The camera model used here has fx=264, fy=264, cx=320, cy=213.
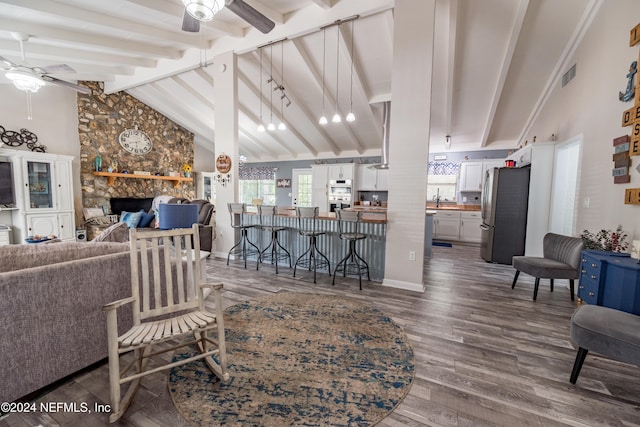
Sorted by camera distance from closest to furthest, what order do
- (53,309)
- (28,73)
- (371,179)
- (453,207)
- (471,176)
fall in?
(53,309), (28,73), (471,176), (453,207), (371,179)

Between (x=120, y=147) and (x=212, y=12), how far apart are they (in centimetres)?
658

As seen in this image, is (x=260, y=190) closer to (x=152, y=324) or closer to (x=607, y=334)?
(x=152, y=324)

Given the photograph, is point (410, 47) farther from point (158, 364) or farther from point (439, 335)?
point (158, 364)

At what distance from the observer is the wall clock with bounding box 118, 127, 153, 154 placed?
23.0 feet

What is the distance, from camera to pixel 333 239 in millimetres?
4285

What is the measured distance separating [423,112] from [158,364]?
3.71 meters

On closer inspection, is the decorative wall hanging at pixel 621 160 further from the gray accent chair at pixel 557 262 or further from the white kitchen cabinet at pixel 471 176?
the white kitchen cabinet at pixel 471 176

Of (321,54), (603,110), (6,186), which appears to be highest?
(321,54)

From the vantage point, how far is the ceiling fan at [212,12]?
198cm

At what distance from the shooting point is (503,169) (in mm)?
4723

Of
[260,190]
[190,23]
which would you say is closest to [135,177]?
[260,190]

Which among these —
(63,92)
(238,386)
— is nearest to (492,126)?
(238,386)

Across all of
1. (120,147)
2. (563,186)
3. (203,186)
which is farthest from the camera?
(203,186)

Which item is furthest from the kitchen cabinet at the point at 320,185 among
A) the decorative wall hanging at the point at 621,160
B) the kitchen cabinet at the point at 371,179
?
the decorative wall hanging at the point at 621,160
